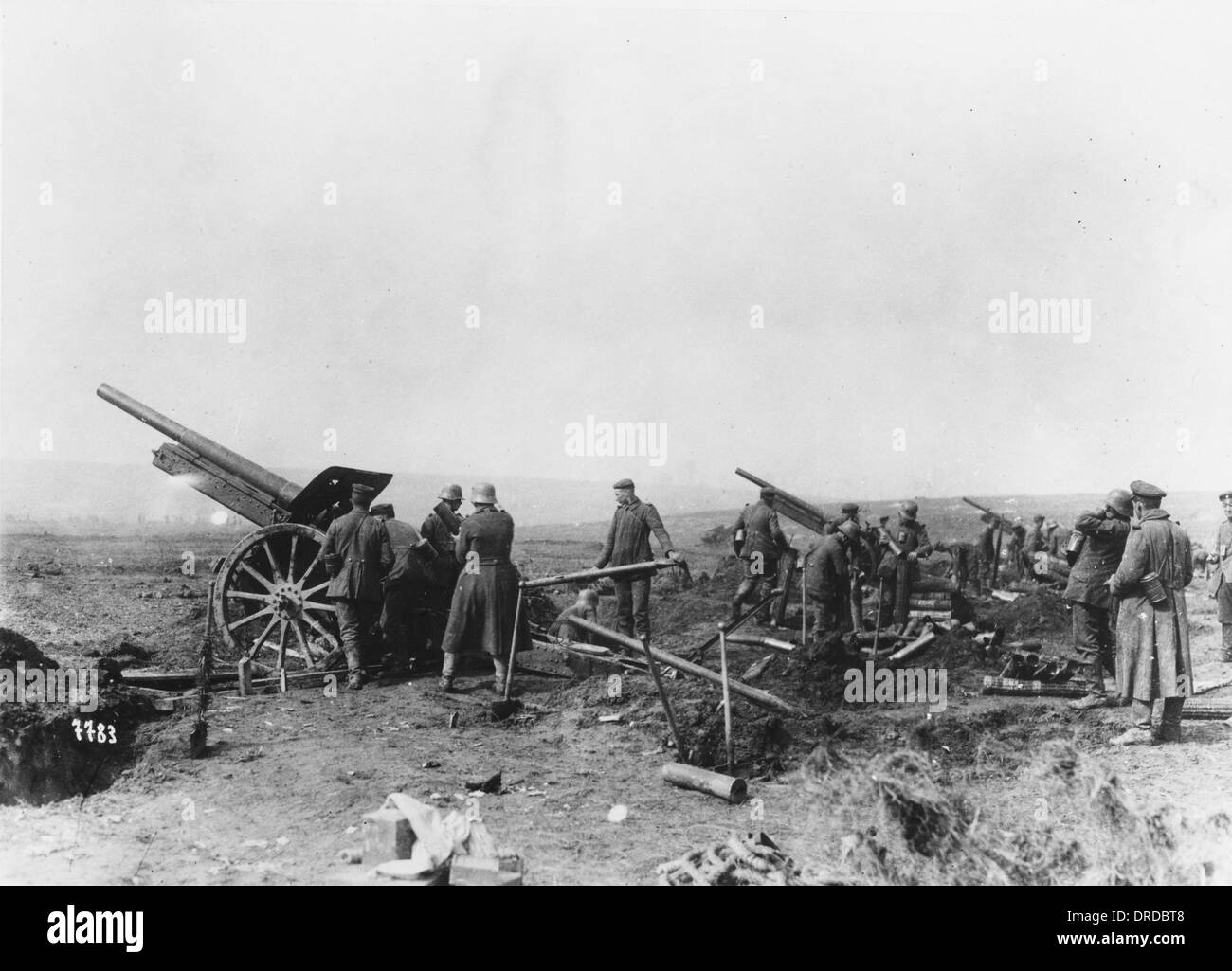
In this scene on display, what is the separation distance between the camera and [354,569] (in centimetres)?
850

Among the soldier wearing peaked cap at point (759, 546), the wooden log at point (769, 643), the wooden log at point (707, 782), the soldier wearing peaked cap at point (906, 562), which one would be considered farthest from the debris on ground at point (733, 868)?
the soldier wearing peaked cap at point (906, 562)

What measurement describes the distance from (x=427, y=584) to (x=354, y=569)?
82 cm

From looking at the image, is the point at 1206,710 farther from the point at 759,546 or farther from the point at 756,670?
the point at 759,546

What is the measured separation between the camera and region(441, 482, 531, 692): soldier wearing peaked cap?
8.31 meters

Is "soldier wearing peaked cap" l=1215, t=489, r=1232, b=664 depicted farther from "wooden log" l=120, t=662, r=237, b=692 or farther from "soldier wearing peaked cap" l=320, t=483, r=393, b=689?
"wooden log" l=120, t=662, r=237, b=692

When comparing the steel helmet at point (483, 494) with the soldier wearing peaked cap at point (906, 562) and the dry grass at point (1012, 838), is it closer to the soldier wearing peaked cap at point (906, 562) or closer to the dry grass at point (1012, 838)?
the dry grass at point (1012, 838)

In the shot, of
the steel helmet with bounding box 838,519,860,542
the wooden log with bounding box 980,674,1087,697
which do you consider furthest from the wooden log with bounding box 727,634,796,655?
the wooden log with bounding box 980,674,1087,697

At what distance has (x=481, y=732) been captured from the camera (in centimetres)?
739

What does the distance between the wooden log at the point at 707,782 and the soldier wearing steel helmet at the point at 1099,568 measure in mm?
4645

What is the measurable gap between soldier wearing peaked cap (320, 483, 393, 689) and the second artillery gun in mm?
217

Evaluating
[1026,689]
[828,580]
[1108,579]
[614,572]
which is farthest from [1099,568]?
[614,572]
